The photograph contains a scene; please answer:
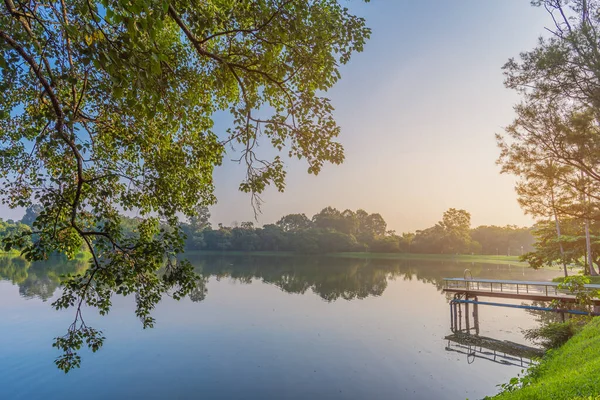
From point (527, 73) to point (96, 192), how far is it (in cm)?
991

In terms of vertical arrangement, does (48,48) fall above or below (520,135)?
below

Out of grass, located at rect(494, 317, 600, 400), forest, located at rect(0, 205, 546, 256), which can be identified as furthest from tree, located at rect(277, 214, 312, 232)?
grass, located at rect(494, 317, 600, 400)

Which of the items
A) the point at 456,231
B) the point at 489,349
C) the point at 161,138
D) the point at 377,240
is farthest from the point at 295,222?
the point at 161,138

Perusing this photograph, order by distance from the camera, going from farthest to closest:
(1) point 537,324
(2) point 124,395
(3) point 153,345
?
(1) point 537,324, (3) point 153,345, (2) point 124,395

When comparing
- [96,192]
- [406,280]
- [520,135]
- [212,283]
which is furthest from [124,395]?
[406,280]

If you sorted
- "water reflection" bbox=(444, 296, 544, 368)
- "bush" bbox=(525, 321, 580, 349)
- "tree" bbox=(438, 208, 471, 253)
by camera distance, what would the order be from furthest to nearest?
"tree" bbox=(438, 208, 471, 253) < "bush" bbox=(525, 321, 580, 349) < "water reflection" bbox=(444, 296, 544, 368)

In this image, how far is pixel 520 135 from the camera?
30.6 ft

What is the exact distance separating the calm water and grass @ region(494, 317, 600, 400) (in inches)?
68.3

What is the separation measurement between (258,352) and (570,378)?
7.59 meters

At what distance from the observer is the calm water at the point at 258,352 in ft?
25.5

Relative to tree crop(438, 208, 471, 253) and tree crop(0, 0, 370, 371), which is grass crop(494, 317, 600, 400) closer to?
tree crop(0, 0, 370, 371)

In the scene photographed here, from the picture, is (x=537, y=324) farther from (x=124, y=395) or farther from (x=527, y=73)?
(x=124, y=395)

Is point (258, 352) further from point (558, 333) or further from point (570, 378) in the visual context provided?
point (558, 333)

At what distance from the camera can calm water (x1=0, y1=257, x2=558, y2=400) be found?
7785 millimetres
